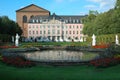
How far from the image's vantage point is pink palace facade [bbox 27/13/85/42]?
132625mm

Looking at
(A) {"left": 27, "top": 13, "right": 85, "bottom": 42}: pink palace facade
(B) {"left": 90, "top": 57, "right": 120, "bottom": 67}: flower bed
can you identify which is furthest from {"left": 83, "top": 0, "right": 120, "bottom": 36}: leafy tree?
(A) {"left": 27, "top": 13, "right": 85, "bottom": 42}: pink palace facade

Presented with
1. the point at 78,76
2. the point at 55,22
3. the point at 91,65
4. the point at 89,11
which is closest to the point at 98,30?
the point at 89,11

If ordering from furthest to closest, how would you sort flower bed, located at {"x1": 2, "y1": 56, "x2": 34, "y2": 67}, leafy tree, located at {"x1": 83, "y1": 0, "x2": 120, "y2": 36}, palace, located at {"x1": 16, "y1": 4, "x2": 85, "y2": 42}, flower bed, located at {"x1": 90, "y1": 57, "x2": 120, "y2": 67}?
1. palace, located at {"x1": 16, "y1": 4, "x2": 85, "y2": 42}
2. leafy tree, located at {"x1": 83, "y1": 0, "x2": 120, "y2": 36}
3. flower bed, located at {"x1": 2, "y1": 56, "x2": 34, "y2": 67}
4. flower bed, located at {"x1": 90, "y1": 57, "x2": 120, "y2": 67}

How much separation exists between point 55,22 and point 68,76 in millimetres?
118172

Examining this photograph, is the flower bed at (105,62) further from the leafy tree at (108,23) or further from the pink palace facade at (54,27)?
the pink palace facade at (54,27)

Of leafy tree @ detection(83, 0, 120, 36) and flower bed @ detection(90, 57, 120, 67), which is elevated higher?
leafy tree @ detection(83, 0, 120, 36)

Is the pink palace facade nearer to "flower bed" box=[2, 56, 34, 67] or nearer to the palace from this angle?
the palace

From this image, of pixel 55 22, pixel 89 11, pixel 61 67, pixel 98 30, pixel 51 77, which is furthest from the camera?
pixel 55 22

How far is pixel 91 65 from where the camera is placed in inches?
762

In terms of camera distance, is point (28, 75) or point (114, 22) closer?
point (28, 75)

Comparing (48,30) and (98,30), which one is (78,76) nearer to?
(98,30)

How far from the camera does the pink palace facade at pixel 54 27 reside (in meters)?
133

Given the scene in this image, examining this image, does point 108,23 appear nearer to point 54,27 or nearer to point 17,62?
point 17,62

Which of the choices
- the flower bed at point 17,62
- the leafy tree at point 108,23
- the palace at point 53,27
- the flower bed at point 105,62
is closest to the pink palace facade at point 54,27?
the palace at point 53,27
